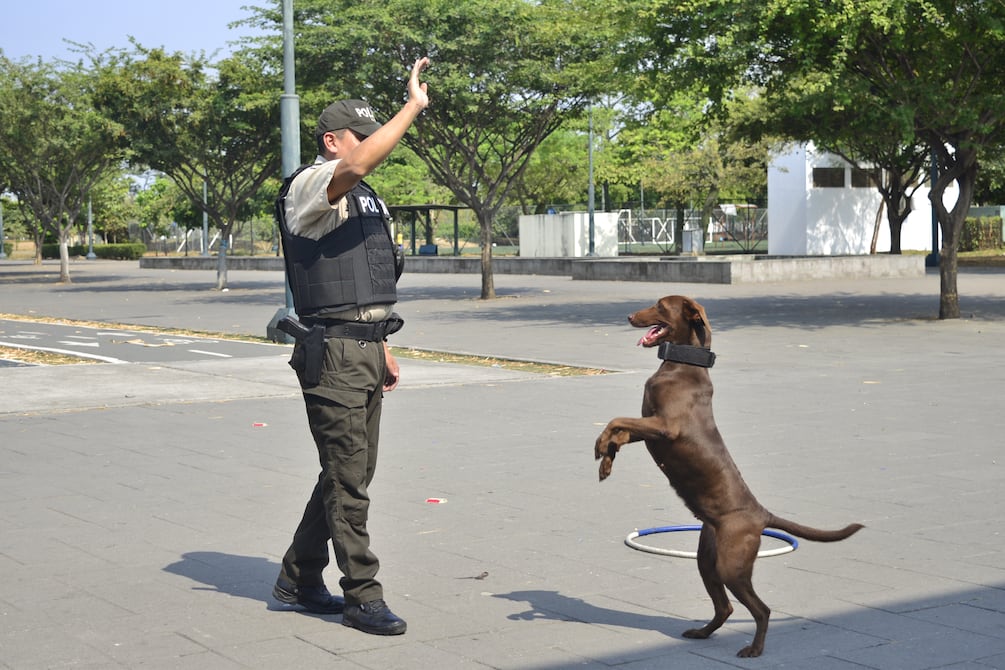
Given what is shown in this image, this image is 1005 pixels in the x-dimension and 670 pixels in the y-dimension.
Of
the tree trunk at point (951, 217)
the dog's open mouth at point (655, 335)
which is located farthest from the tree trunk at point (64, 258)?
the dog's open mouth at point (655, 335)

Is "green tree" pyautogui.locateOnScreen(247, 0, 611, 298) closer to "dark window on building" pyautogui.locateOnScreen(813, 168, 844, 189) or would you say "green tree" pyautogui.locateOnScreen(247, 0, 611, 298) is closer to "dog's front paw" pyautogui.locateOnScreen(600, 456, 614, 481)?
"dog's front paw" pyautogui.locateOnScreen(600, 456, 614, 481)

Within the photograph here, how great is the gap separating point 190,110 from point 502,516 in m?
29.5

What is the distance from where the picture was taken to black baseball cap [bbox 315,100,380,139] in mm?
4898

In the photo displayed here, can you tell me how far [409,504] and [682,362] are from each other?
2.97 m

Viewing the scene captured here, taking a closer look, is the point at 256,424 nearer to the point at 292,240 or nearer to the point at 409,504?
the point at 409,504

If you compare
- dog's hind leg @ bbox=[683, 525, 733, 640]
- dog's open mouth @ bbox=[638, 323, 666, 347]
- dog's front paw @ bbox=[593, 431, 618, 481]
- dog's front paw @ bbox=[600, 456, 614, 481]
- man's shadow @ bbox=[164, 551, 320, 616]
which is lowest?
man's shadow @ bbox=[164, 551, 320, 616]

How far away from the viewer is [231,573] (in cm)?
578

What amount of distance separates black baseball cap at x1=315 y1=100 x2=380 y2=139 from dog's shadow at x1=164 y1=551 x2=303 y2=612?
1.88m

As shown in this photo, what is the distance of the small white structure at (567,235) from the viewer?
159 feet

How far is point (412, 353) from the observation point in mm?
16344

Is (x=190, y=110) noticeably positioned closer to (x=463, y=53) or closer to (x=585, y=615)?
(x=463, y=53)

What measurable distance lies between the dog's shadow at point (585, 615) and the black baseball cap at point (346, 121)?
75.6 inches

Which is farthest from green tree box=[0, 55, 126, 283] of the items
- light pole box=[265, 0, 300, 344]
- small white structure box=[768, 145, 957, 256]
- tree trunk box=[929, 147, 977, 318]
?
small white structure box=[768, 145, 957, 256]

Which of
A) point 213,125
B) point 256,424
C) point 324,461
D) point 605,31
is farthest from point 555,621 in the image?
point 213,125
